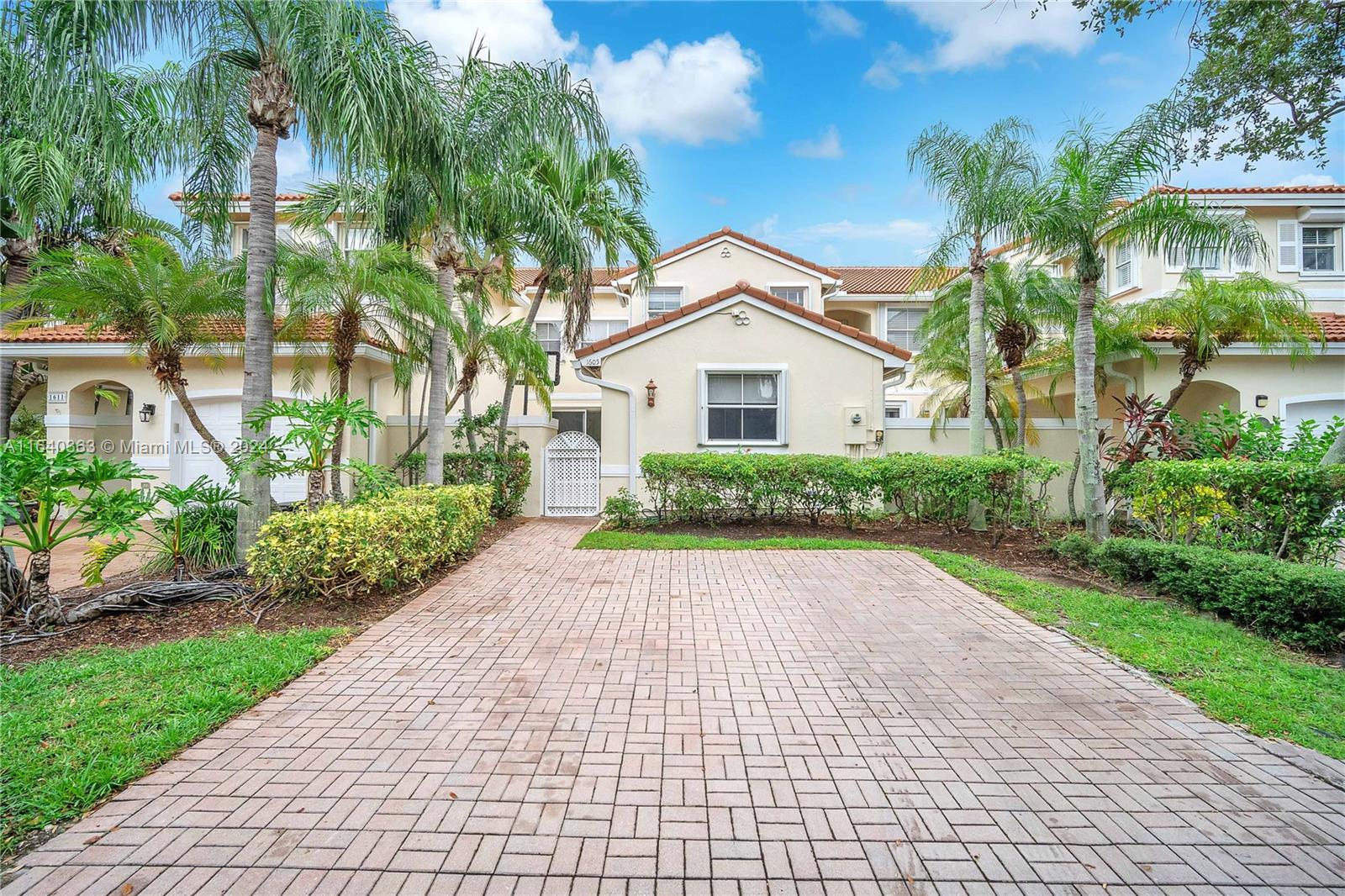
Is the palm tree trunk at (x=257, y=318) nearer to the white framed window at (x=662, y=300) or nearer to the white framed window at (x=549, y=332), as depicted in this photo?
the white framed window at (x=549, y=332)

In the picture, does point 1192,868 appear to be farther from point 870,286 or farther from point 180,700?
point 870,286

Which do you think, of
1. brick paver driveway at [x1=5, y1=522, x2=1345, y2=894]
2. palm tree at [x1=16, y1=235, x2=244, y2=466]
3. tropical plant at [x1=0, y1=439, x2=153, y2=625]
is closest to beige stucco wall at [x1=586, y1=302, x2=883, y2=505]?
palm tree at [x1=16, y1=235, x2=244, y2=466]

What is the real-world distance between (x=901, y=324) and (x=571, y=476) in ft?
46.8

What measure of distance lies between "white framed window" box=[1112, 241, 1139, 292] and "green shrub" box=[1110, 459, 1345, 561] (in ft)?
41.2

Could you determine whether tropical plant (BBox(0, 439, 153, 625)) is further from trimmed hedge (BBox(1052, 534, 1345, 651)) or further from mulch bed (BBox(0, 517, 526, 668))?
trimmed hedge (BBox(1052, 534, 1345, 651))

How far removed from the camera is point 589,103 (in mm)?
9875

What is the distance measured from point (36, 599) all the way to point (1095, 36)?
13.9m

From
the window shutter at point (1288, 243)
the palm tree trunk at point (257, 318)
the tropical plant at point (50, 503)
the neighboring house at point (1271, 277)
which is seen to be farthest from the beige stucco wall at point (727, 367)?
the window shutter at point (1288, 243)

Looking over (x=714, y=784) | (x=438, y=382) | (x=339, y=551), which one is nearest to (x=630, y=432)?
(x=438, y=382)

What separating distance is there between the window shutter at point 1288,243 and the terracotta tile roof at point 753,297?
12.5 meters

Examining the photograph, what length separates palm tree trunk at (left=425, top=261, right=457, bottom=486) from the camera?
9.90 m

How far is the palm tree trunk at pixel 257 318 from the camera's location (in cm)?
715

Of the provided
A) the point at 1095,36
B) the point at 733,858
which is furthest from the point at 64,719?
the point at 1095,36

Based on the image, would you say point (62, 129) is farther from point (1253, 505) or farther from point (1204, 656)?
point (1253, 505)
